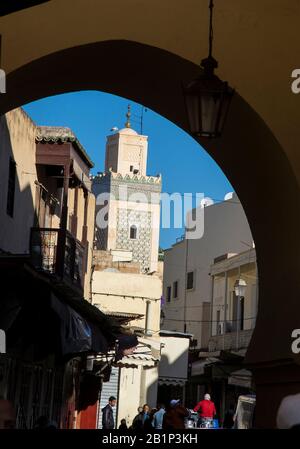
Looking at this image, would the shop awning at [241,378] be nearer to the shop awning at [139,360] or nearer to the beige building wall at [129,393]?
the shop awning at [139,360]

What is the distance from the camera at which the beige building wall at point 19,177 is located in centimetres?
1428

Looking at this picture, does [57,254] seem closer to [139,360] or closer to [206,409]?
[206,409]

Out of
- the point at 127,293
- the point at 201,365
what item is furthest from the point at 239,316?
the point at 127,293

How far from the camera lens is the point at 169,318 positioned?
49.0m

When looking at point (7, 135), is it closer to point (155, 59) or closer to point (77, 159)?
point (77, 159)

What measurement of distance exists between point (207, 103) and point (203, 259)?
133 ft

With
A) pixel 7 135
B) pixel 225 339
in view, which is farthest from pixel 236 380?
pixel 7 135

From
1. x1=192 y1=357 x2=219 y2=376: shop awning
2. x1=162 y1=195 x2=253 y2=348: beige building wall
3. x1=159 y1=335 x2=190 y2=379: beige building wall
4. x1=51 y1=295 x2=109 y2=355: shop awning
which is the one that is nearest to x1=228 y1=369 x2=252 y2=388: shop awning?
x1=192 y1=357 x2=219 y2=376: shop awning

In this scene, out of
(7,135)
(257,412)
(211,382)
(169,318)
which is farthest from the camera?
(169,318)

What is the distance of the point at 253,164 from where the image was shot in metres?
7.65

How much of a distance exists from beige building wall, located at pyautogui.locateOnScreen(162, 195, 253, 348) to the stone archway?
115 ft

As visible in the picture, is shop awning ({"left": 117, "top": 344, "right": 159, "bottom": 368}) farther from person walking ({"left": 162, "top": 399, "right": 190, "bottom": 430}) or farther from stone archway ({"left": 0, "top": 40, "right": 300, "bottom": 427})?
stone archway ({"left": 0, "top": 40, "right": 300, "bottom": 427})

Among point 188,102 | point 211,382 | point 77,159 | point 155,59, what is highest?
point 77,159
